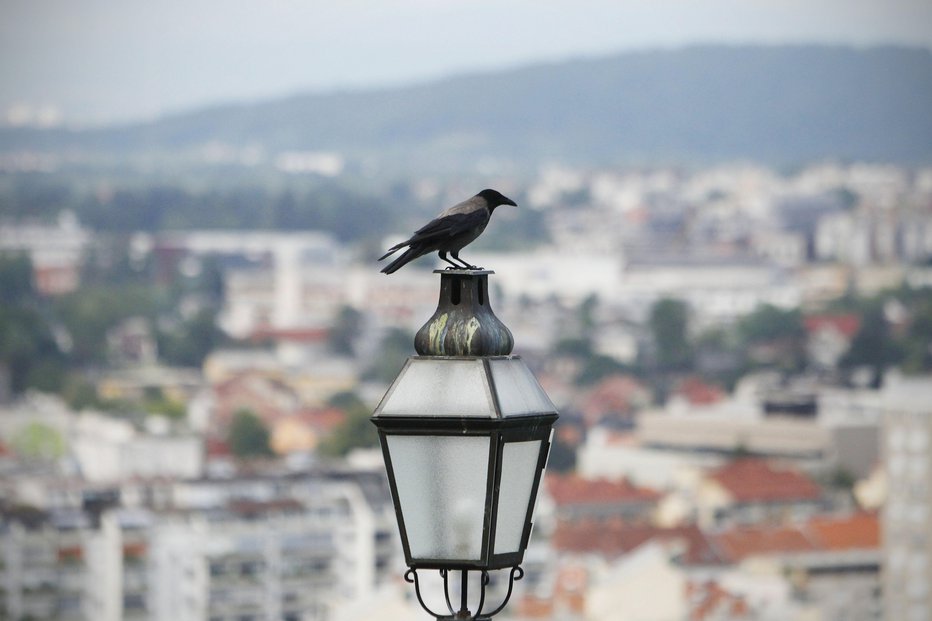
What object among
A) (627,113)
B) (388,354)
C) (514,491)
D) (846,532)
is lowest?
(846,532)

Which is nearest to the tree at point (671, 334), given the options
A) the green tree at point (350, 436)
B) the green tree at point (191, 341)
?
the green tree at point (191, 341)

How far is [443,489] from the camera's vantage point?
2.12 m

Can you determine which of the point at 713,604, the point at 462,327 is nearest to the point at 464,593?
the point at 462,327

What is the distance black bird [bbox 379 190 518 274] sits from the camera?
223 cm

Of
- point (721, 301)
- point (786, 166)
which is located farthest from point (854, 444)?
point (786, 166)

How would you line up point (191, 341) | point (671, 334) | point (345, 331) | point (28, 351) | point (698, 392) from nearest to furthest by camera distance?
point (698, 392)
point (28, 351)
point (671, 334)
point (191, 341)
point (345, 331)

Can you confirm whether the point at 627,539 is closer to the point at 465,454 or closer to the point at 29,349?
the point at 29,349

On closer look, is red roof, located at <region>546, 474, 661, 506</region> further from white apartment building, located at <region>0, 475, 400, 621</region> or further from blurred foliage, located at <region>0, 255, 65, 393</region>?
blurred foliage, located at <region>0, 255, 65, 393</region>

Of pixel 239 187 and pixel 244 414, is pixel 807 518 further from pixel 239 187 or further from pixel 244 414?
pixel 239 187

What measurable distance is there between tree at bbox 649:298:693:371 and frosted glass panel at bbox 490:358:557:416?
61526 mm

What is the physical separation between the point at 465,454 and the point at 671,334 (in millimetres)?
63027

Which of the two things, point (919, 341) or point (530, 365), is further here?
point (919, 341)

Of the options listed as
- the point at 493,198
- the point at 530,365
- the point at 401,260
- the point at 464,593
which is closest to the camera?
the point at 464,593

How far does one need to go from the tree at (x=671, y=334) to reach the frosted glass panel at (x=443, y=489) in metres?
61.5
